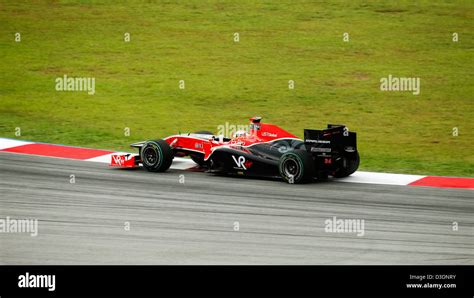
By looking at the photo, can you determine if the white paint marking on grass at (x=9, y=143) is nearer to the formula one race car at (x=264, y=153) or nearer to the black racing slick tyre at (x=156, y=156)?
the formula one race car at (x=264, y=153)

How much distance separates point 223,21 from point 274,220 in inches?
760

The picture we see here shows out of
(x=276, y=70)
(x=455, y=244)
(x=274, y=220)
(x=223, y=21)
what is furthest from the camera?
(x=223, y=21)

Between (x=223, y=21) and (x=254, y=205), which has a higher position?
(x=223, y=21)

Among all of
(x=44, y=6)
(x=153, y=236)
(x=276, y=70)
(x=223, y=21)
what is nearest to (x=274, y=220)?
(x=153, y=236)

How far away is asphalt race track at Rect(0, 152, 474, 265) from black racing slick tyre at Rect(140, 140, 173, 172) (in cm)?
21

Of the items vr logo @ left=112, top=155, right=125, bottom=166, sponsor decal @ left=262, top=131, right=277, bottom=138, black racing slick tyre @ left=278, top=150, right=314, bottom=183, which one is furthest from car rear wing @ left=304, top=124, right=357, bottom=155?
vr logo @ left=112, top=155, right=125, bottom=166

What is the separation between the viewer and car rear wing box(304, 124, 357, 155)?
16.2 m

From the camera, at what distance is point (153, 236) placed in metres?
12.5

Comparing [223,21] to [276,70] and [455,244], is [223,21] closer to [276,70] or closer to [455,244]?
[276,70]

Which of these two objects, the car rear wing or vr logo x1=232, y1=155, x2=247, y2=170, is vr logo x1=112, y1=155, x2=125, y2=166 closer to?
vr logo x1=232, y1=155, x2=247, y2=170

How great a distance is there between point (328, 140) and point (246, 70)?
11.7 m

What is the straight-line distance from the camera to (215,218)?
44.5 ft

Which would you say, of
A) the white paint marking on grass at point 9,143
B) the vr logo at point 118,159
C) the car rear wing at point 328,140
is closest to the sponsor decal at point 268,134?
the car rear wing at point 328,140

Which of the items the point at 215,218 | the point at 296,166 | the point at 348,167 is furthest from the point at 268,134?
the point at 215,218
